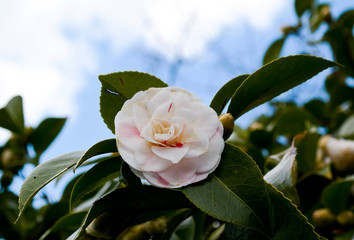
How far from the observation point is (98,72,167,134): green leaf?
23.7 inches

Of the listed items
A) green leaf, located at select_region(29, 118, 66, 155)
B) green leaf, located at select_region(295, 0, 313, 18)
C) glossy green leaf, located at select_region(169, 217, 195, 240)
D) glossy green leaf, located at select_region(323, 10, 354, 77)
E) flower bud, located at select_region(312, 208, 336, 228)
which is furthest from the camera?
green leaf, located at select_region(295, 0, 313, 18)

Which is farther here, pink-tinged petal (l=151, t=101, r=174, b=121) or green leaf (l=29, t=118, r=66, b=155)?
green leaf (l=29, t=118, r=66, b=155)

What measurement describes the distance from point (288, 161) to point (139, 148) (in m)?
0.28

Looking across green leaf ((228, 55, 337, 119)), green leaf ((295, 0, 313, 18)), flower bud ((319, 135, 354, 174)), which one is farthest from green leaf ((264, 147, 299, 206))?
green leaf ((295, 0, 313, 18))

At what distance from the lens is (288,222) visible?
520mm

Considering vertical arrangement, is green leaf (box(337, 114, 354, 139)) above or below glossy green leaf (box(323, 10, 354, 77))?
below

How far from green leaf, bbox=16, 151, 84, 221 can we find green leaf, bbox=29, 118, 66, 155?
2.15 ft

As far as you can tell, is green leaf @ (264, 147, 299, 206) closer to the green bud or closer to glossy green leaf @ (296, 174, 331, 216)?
the green bud

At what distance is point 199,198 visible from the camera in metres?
0.49

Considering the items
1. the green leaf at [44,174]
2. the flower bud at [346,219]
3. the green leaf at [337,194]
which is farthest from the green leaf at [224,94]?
the flower bud at [346,219]

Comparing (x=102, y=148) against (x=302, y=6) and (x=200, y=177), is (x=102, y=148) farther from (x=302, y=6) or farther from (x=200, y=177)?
(x=302, y=6)

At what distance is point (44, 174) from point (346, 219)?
742 mm

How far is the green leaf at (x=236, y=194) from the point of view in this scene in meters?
0.48

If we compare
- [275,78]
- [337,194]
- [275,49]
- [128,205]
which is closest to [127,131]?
[128,205]
